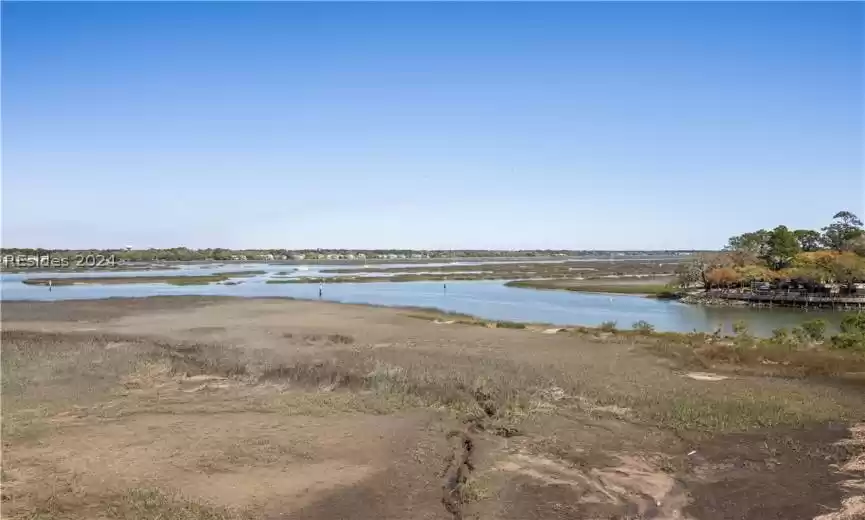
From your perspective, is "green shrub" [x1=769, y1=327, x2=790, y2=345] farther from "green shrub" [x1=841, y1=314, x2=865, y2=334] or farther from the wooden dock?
the wooden dock

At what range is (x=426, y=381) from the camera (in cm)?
1880

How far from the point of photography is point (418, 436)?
13.7m

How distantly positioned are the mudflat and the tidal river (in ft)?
49.3

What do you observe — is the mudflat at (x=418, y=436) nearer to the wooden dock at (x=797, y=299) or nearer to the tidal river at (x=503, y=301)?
the tidal river at (x=503, y=301)

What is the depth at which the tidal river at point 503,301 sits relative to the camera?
3866cm

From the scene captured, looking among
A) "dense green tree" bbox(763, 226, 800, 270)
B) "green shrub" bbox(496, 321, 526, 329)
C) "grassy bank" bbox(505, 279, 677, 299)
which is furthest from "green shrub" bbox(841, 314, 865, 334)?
"dense green tree" bbox(763, 226, 800, 270)

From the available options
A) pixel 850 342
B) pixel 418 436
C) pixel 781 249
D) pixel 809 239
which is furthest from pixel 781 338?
pixel 809 239

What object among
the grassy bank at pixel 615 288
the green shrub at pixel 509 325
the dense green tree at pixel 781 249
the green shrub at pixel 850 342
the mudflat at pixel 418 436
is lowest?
the mudflat at pixel 418 436

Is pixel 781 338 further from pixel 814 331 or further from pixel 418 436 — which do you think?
pixel 418 436

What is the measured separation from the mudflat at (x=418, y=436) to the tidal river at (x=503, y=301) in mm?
15040

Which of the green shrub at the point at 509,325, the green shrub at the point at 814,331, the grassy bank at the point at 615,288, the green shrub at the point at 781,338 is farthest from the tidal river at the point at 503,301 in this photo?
the green shrub at the point at 781,338

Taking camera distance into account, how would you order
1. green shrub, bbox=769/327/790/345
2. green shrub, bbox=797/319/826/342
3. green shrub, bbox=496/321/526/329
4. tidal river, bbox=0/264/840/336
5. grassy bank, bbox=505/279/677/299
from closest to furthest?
green shrub, bbox=769/327/790/345 → green shrub, bbox=797/319/826/342 → green shrub, bbox=496/321/526/329 → tidal river, bbox=0/264/840/336 → grassy bank, bbox=505/279/677/299

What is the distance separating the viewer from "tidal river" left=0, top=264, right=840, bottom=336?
127ft

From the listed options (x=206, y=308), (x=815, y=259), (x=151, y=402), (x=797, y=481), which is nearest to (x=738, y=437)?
(x=797, y=481)
